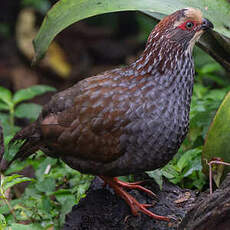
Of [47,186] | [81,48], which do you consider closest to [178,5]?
[47,186]

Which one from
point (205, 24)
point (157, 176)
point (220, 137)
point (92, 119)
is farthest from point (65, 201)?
point (205, 24)

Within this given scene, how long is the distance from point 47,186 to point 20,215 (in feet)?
1.25

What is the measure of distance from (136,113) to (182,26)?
0.69 metres

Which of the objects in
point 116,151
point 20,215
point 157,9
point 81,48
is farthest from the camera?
point 81,48

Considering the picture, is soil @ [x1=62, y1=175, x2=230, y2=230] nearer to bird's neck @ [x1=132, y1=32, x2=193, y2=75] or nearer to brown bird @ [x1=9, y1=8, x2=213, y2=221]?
brown bird @ [x1=9, y1=8, x2=213, y2=221]

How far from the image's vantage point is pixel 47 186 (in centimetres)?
405

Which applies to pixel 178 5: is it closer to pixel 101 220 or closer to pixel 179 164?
pixel 179 164

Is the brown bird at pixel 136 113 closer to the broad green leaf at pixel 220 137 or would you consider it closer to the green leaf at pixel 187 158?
the broad green leaf at pixel 220 137

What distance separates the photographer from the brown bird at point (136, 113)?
322 centimetres

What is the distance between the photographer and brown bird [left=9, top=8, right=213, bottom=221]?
3.22m

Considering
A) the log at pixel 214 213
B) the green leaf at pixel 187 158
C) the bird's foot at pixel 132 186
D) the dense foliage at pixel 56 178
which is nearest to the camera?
the log at pixel 214 213

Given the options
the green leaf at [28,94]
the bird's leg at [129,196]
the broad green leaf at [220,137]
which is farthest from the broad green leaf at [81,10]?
the green leaf at [28,94]

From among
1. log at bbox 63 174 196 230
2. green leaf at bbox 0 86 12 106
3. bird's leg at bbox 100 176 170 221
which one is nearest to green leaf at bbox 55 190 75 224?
log at bbox 63 174 196 230

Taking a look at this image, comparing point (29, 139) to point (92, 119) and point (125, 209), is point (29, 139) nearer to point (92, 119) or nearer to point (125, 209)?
point (92, 119)
